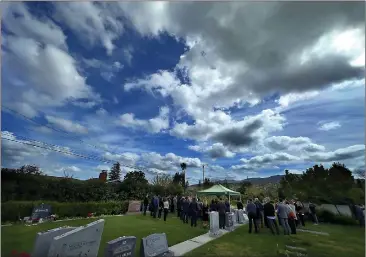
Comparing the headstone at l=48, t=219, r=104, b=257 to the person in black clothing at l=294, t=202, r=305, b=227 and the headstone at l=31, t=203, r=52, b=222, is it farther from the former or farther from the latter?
the person in black clothing at l=294, t=202, r=305, b=227

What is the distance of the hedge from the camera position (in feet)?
42.4

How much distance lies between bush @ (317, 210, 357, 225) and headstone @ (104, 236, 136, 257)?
264 inches

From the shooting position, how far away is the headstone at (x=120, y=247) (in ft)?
16.3

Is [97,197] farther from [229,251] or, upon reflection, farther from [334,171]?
[334,171]

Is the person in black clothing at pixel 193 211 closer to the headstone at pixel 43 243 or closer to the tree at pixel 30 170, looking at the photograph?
the headstone at pixel 43 243

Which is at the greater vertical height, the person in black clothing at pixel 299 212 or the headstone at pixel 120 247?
the person in black clothing at pixel 299 212

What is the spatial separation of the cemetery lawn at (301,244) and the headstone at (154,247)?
0.90 metres

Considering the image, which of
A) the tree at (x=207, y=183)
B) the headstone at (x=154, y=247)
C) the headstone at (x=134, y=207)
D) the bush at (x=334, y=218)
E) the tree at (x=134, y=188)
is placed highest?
the tree at (x=207, y=183)

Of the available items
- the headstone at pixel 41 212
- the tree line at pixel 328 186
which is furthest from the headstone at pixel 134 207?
the tree line at pixel 328 186

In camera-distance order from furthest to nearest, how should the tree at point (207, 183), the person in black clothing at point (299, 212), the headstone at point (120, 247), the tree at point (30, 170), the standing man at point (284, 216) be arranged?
the tree at point (207, 183) < the tree at point (30, 170) < the person in black clothing at point (299, 212) < the standing man at point (284, 216) < the headstone at point (120, 247)

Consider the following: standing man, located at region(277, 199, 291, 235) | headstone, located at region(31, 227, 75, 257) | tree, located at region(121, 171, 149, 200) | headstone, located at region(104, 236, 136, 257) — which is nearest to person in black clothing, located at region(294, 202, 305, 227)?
standing man, located at region(277, 199, 291, 235)

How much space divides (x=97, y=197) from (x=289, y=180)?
16.0m

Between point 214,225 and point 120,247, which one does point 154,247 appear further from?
point 214,225

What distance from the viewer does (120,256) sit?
5.14 meters
